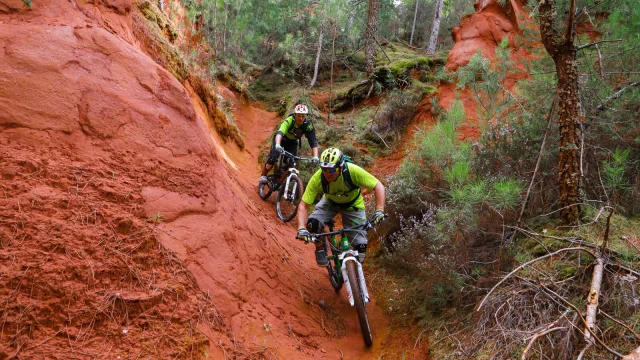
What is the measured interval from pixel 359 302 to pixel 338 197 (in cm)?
156

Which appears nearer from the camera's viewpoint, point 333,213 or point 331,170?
point 331,170

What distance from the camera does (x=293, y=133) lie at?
8.54 metres

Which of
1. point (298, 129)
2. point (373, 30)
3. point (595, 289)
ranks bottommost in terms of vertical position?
point (595, 289)

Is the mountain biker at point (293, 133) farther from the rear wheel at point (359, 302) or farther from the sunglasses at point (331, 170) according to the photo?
the rear wheel at point (359, 302)

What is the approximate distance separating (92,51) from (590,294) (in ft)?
19.9

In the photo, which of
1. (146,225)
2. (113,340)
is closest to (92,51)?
(146,225)

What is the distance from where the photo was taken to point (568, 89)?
4449 mm

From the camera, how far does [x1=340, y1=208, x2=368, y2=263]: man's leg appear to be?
548 cm

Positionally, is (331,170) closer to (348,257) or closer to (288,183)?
(348,257)

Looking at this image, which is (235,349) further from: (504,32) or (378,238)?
(504,32)

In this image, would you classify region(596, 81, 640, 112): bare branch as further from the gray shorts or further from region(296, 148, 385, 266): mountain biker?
the gray shorts

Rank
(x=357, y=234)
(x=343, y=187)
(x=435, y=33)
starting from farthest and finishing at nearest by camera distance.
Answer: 1. (x=435, y=33)
2. (x=343, y=187)
3. (x=357, y=234)

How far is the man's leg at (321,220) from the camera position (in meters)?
5.80

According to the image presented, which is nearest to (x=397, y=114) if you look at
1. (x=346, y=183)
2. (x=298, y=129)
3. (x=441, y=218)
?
(x=298, y=129)
